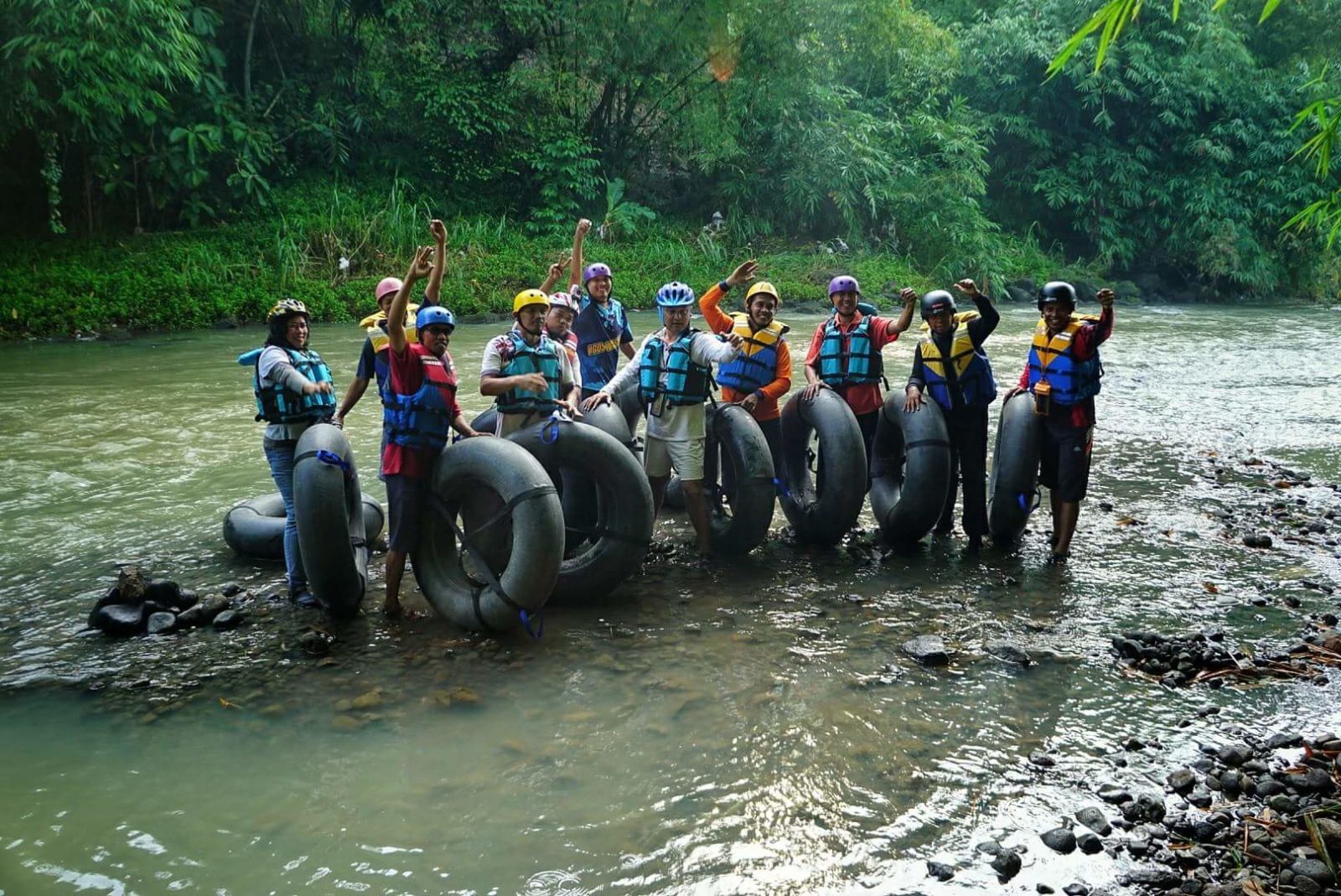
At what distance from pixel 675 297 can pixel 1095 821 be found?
4.08m

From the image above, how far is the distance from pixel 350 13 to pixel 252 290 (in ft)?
26.1

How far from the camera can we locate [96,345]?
15805mm

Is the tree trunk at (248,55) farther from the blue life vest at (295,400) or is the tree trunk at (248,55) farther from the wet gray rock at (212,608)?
the wet gray rock at (212,608)

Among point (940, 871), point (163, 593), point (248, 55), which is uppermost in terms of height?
point (248, 55)

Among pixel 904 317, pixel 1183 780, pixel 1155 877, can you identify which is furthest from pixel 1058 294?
pixel 1155 877

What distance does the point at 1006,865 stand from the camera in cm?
346

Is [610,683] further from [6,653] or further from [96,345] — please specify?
[96,345]

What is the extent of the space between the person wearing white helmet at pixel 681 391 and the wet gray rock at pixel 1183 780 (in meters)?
3.40

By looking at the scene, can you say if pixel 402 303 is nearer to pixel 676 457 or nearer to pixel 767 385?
pixel 676 457

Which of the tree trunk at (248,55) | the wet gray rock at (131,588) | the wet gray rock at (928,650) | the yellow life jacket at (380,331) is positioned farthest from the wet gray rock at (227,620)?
the tree trunk at (248,55)

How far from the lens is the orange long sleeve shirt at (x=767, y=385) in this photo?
7.02 metres

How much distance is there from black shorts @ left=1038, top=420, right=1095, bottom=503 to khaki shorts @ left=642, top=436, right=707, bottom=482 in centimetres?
222

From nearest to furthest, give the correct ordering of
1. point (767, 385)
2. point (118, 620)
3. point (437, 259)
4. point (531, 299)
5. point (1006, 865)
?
point (1006, 865), point (118, 620), point (437, 259), point (531, 299), point (767, 385)

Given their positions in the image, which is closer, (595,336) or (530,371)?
(530,371)
